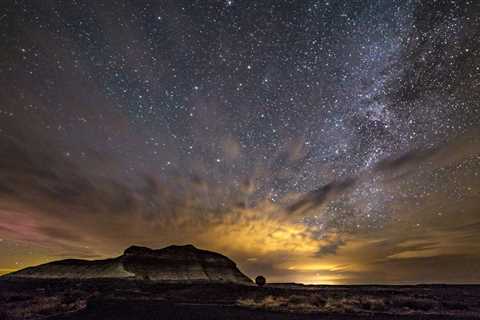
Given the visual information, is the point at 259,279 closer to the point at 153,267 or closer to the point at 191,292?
the point at 153,267

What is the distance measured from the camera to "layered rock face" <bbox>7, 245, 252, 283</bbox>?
8069 centimetres

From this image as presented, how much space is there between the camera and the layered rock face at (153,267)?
265ft

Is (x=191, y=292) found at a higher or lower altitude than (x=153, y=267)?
lower

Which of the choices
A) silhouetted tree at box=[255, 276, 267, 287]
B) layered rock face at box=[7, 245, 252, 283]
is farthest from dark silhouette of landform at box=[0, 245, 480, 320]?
silhouetted tree at box=[255, 276, 267, 287]

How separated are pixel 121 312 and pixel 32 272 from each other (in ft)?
269

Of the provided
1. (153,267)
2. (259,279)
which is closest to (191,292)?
(153,267)

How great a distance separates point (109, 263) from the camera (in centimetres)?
8538

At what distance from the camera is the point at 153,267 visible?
86812 mm

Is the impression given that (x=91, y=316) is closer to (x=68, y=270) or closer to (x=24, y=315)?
(x=24, y=315)

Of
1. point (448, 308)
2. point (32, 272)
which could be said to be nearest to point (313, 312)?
point (448, 308)

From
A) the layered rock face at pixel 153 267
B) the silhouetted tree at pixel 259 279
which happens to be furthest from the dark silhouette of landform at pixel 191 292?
the silhouetted tree at pixel 259 279

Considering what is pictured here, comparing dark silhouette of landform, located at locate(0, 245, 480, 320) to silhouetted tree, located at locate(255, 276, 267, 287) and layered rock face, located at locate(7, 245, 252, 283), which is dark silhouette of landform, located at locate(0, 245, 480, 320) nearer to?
layered rock face, located at locate(7, 245, 252, 283)

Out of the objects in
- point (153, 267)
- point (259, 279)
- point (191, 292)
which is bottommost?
point (191, 292)

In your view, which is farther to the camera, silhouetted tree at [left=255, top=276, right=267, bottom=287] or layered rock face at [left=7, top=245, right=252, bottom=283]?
silhouetted tree at [left=255, top=276, right=267, bottom=287]
